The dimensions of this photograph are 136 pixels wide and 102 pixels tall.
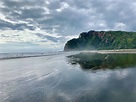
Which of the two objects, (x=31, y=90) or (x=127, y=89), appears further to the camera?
(x=31, y=90)

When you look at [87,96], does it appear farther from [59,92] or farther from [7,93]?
[7,93]

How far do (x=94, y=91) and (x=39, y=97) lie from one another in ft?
22.2

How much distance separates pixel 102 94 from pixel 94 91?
59.6 inches

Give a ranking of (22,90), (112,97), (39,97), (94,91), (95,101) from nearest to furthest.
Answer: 1. (95,101)
2. (112,97)
3. (39,97)
4. (94,91)
5. (22,90)

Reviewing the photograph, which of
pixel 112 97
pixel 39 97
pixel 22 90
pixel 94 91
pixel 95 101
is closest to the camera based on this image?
pixel 95 101

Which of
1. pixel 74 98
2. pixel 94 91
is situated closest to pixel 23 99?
pixel 74 98

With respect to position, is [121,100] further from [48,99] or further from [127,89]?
[48,99]

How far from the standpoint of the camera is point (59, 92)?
63.8 feet

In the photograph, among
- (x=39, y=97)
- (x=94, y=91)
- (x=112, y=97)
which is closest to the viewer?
(x=112, y=97)

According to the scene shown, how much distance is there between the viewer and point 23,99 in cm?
1730

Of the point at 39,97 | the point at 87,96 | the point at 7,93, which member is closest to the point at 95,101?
the point at 87,96

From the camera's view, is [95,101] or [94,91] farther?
[94,91]

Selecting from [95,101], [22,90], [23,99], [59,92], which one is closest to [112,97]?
[95,101]

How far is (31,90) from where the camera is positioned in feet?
69.1
